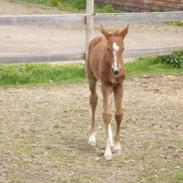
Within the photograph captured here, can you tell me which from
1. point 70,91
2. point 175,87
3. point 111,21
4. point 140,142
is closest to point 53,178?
point 140,142

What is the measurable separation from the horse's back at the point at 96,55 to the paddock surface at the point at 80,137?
868 mm

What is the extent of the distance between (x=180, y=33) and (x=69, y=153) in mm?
10467

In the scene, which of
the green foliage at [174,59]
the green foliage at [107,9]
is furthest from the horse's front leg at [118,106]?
the green foliage at [107,9]

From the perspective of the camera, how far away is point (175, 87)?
11391 millimetres

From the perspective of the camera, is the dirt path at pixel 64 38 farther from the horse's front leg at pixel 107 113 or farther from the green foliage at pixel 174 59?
the horse's front leg at pixel 107 113

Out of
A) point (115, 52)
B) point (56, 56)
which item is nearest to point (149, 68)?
point (56, 56)

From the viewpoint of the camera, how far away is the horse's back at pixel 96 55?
751 cm

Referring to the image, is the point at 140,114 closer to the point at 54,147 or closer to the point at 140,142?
the point at 140,142

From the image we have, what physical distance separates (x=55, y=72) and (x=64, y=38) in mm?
4290

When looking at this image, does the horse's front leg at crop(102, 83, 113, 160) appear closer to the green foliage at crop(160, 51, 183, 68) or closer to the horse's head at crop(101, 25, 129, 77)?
the horse's head at crop(101, 25, 129, 77)

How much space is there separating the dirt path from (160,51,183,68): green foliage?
4.42 ft

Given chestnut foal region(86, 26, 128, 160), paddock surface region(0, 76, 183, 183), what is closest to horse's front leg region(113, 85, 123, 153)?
chestnut foal region(86, 26, 128, 160)

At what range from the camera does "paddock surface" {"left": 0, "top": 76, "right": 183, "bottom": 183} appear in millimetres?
6762

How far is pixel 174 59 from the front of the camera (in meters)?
13.1
